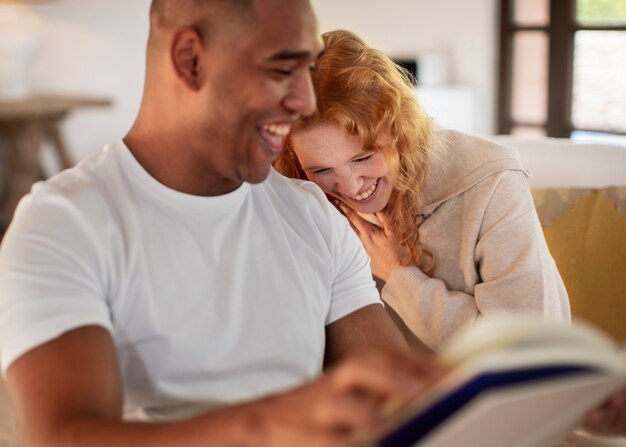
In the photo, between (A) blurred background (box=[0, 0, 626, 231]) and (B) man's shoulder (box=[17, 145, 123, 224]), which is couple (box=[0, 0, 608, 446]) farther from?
(A) blurred background (box=[0, 0, 626, 231])

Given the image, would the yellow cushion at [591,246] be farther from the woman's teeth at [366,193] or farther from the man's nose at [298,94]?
the man's nose at [298,94]

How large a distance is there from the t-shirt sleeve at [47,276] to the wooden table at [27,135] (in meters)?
3.76

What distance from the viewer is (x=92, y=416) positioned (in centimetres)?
110

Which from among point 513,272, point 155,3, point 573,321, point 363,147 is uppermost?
point 155,3

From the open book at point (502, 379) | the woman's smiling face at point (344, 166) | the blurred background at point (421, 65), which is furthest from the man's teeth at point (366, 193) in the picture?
the blurred background at point (421, 65)

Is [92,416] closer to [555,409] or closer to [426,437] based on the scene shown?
[426,437]

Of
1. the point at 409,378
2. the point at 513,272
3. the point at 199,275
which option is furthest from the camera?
the point at 513,272

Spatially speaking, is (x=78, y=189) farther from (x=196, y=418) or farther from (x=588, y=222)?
(x=588, y=222)

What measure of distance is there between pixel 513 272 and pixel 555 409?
82 centimetres

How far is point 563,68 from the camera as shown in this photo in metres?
5.09

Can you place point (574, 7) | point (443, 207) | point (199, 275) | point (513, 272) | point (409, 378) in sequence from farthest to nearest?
point (574, 7) < point (443, 207) < point (513, 272) < point (199, 275) < point (409, 378)

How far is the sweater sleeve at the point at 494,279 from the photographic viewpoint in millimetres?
1778

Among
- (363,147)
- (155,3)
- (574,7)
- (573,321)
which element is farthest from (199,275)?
(574,7)

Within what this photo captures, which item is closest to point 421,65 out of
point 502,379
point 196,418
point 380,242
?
point 380,242
